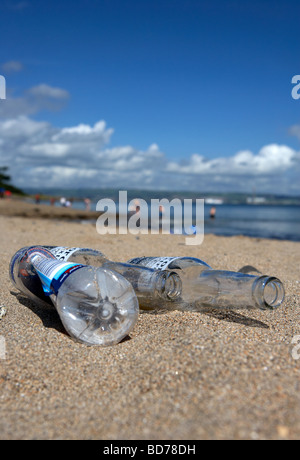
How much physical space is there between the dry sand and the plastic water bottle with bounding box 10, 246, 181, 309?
176 mm

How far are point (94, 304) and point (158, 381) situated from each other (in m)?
0.69

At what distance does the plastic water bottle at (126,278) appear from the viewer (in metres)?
2.72

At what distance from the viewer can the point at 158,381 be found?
1905mm

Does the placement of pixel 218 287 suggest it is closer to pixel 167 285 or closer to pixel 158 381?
pixel 167 285

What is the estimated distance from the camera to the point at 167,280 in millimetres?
2686

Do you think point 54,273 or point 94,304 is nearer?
point 94,304

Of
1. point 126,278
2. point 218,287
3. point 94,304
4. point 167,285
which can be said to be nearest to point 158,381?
point 94,304

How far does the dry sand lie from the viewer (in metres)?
1.57

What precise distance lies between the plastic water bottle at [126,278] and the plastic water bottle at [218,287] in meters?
0.13

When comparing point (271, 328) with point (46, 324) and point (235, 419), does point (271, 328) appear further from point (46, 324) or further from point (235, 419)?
point (46, 324)

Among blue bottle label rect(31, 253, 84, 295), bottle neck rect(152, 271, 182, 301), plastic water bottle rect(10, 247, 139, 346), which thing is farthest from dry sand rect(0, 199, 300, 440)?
blue bottle label rect(31, 253, 84, 295)

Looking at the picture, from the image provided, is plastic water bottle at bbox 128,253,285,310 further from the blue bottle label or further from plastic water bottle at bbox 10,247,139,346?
the blue bottle label

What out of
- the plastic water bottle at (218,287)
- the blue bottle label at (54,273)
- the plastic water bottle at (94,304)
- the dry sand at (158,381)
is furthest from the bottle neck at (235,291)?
the blue bottle label at (54,273)
